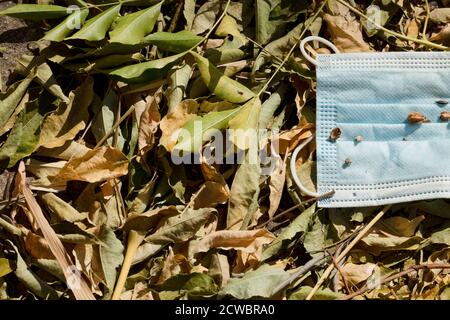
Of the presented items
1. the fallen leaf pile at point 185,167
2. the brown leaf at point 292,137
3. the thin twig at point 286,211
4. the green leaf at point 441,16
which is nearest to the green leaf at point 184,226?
the fallen leaf pile at point 185,167

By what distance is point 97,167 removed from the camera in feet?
4.93

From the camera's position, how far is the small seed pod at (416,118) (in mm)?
1563

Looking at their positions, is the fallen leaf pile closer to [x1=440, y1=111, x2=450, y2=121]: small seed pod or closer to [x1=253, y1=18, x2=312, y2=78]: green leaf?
[x1=253, y1=18, x2=312, y2=78]: green leaf

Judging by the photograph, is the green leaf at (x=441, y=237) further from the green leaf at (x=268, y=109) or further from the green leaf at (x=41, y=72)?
the green leaf at (x=41, y=72)

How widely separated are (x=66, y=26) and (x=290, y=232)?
70 cm

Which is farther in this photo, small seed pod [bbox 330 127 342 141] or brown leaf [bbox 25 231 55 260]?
small seed pod [bbox 330 127 342 141]

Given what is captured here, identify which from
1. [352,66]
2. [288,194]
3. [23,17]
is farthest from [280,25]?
[23,17]

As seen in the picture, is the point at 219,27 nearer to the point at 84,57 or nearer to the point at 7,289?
the point at 84,57

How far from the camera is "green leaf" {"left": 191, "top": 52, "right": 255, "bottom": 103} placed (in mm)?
1502

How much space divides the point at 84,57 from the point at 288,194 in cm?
59

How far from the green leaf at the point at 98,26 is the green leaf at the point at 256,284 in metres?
0.63

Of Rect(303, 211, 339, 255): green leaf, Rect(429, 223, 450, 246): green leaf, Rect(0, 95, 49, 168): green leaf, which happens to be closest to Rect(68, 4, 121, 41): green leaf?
Rect(0, 95, 49, 168): green leaf

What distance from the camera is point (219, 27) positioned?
5.19 feet

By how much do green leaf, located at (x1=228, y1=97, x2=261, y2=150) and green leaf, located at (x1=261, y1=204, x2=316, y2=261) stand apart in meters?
0.20
